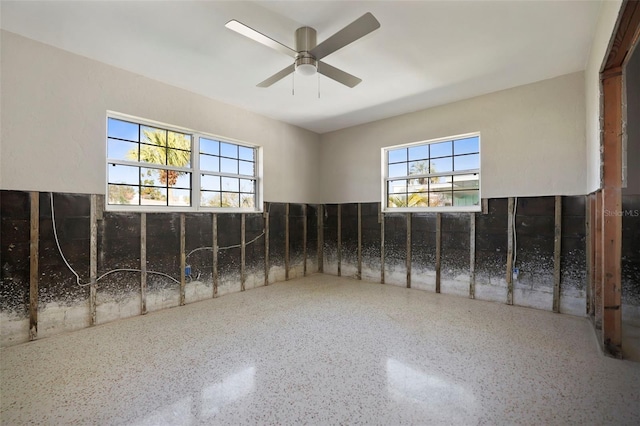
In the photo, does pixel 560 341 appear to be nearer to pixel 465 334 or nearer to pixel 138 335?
pixel 465 334

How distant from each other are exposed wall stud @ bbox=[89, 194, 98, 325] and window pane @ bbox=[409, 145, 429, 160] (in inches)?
165

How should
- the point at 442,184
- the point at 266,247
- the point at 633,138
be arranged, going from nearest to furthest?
1. the point at 633,138
2. the point at 442,184
3. the point at 266,247

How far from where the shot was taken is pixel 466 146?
3994mm

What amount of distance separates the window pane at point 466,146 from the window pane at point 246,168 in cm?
308

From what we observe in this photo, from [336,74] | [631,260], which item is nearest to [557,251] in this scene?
[631,260]

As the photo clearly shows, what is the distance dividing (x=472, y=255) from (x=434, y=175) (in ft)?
4.16

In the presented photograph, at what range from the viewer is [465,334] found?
2.66 metres

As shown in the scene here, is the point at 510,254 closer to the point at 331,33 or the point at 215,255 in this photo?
the point at 331,33

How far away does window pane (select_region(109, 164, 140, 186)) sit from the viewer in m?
3.12

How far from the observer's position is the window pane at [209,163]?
389cm

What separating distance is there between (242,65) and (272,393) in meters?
2.99

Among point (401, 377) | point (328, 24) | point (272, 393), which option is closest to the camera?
point (272, 393)

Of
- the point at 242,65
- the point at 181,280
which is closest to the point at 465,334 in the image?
the point at 181,280

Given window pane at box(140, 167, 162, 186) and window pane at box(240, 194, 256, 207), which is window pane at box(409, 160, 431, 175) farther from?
window pane at box(140, 167, 162, 186)
